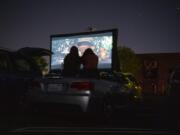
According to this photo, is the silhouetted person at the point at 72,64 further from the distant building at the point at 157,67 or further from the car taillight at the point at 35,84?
the distant building at the point at 157,67

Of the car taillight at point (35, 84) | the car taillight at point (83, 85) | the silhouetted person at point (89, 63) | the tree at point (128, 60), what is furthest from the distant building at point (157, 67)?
the car taillight at point (83, 85)

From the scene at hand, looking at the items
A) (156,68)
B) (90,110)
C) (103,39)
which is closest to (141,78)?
(156,68)

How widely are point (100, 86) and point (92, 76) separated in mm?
425

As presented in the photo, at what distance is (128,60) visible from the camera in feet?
245

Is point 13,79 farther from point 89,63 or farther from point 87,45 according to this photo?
point 87,45

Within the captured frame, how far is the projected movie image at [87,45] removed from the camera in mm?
17688

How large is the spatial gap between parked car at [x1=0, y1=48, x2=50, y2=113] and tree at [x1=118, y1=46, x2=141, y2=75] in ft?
198

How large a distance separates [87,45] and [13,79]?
5741mm

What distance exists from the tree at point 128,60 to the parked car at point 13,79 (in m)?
60.5

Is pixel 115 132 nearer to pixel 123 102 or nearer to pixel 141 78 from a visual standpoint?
pixel 123 102

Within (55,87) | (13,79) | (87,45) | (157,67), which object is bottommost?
(157,67)

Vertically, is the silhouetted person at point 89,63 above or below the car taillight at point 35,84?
above

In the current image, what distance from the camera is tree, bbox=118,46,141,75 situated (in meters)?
74.5

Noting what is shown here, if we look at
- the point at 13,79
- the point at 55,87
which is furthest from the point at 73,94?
the point at 13,79
